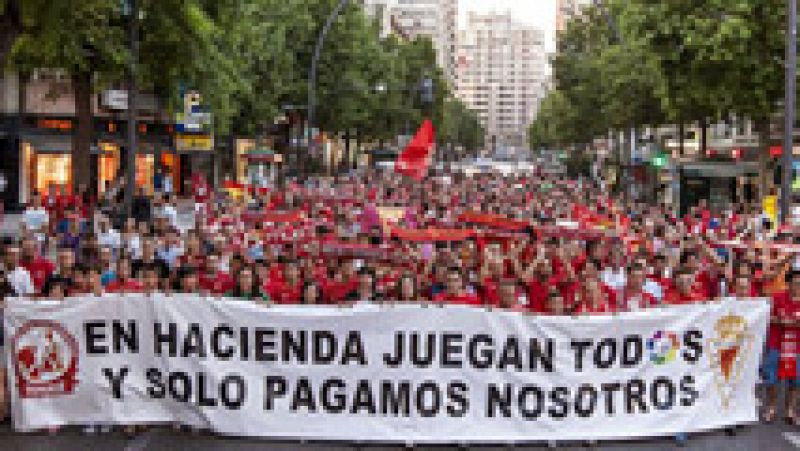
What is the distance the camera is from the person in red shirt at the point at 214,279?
1044 centimetres

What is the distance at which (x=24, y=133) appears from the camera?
33969 mm

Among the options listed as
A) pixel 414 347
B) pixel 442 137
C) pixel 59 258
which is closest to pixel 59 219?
pixel 59 258

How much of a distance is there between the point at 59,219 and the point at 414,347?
1215 cm

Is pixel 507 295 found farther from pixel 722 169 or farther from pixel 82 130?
pixel 722 169

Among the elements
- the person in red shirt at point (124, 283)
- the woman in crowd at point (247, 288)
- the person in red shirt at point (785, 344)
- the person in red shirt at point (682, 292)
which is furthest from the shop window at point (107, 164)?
the person in red shirt at point (785, 344)

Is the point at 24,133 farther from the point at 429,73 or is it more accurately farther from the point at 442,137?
the point at 442,137

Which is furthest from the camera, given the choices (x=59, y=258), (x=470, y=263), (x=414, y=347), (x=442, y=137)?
(x=442, y=137)

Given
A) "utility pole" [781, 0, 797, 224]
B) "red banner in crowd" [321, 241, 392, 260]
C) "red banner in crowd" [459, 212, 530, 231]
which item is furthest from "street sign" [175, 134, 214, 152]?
"red banner in crowd" [321, 241, 392, 260]

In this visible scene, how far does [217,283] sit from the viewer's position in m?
10.5

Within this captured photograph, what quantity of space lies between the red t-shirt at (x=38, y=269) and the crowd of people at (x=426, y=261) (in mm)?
20

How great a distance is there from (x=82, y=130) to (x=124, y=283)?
17.4m

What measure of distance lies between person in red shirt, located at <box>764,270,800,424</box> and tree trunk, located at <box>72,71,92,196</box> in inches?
762

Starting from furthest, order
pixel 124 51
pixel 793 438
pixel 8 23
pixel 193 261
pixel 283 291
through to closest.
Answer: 1. pixel 124 51
2. pixel 8 23
3. pixel 193 261
4. pixel 283 291
5. pixel 793 438

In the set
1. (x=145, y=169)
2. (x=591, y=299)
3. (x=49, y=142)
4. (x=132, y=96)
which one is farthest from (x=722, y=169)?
(x=591, y=299)
